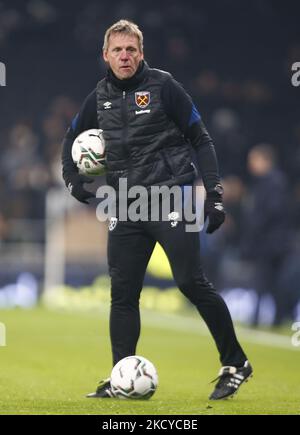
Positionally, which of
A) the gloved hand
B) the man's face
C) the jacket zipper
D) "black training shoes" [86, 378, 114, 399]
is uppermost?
the man's face

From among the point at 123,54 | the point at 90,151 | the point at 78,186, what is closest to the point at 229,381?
the point at 78,186

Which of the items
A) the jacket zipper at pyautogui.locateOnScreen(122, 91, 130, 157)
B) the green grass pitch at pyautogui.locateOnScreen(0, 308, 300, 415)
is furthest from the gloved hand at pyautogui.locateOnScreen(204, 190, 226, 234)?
the green grass pitch at pyautogui.locateOnScreen(0, 308, 300, 415)

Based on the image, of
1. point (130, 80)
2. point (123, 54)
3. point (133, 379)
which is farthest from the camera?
point (130, 80)

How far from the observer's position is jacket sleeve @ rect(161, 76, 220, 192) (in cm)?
723

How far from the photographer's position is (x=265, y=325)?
1452 cm

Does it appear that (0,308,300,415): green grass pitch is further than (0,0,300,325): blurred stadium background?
No

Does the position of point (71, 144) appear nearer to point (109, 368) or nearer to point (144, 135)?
point (144, 135)

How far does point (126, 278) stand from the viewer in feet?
24.0

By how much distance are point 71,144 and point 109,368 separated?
8.50 ft

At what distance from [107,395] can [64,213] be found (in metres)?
12.1

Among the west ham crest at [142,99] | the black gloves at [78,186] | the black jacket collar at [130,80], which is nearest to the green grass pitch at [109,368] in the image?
the black gloves at [78,186]

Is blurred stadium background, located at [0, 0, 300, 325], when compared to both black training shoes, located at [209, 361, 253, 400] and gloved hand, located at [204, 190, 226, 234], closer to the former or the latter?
black training shoes, located at [209, 361, 253, 400]

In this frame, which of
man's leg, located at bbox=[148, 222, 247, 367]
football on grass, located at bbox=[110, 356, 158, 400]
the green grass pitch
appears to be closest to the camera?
the green grass pitch

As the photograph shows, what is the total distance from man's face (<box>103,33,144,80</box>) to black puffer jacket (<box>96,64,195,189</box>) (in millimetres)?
73
